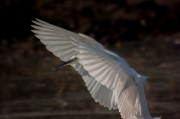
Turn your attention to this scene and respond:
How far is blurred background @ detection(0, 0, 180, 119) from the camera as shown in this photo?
8211 mm

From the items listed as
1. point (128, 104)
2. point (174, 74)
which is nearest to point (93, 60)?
point (128, 104)

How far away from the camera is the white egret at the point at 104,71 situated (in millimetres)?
4762

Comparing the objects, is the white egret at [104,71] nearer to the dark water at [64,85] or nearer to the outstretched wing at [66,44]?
the outstretched wing at [66,44]

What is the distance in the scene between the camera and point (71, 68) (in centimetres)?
1139

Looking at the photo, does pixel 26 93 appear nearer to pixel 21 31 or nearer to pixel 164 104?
pixel 164 104

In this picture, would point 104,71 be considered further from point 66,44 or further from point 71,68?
point 71,68

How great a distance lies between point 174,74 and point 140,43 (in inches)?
175

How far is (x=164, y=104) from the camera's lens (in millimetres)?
8133

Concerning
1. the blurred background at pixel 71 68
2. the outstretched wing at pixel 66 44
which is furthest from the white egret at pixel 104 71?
the blurred background at pixel 71 68

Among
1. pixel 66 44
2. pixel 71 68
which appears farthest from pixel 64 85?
pixel 66 44

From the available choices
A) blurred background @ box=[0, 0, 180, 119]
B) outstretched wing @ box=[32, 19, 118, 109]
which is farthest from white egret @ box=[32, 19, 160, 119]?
blurred background @ box=[0, 0, 180, 119]

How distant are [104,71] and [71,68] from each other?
661 centimetres

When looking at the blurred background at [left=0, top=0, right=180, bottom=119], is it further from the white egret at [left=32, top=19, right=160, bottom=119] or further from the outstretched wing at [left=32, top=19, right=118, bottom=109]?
the white egret at [left=32, top=19, right=160, bottom=119]

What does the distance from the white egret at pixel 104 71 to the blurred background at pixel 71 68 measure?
6.13 feet
